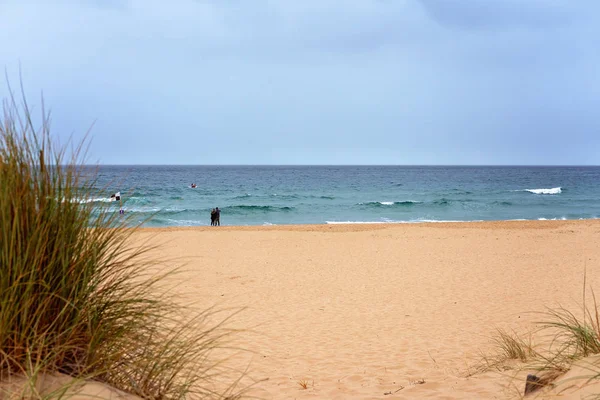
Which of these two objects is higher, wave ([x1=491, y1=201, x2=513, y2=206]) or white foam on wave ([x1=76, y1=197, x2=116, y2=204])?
white foam on wave ([x1=76, y1=197, x2=116, y2=204])

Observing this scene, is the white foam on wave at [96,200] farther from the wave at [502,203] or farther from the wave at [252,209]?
the wave at [502,203]

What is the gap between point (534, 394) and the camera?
391 cm

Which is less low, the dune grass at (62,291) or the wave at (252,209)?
the dune grass at (62,291)

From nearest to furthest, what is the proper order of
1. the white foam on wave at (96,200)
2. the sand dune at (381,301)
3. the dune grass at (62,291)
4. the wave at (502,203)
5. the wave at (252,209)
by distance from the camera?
the dune grass at (62,291) < the white foam on wave at (96,200) < the sand dune at (381,301) < the wave at (252,209) < the wave at (502,203)

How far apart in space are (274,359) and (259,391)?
133 cm

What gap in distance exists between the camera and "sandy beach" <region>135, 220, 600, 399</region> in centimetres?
584

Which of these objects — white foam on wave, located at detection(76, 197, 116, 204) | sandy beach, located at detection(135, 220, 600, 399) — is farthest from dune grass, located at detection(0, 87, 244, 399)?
sandy beach, located at detection(135, 220, 600, 399)

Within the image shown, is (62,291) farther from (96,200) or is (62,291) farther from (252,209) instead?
(252,209)

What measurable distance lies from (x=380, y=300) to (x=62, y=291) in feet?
27.8

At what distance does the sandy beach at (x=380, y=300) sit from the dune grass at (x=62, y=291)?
2.78 feet

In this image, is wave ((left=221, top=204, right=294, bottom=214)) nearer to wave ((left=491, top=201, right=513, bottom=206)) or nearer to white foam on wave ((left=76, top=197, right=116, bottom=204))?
wave ((left=491, top=201, right=513, bottom=206))

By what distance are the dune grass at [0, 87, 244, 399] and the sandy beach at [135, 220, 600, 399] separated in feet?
2.78

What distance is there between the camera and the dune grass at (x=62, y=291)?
2463 millimetres

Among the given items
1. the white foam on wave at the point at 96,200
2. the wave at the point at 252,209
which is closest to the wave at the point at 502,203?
the wave at the point at 252,209
